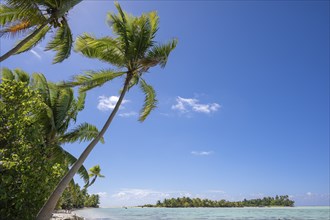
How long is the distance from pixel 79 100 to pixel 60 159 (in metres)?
3.36

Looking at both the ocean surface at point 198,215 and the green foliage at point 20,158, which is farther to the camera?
the ocean surface at point 198,215

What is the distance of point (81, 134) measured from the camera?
15.9 meters

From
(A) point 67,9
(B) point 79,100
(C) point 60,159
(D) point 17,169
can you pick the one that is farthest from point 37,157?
(B) point 79,100

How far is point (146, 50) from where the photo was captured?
1250 cm

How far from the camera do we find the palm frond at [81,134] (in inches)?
631

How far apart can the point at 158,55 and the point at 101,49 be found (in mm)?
2320

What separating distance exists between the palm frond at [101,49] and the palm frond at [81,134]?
15.3 feet

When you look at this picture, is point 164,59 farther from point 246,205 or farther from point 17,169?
point 246,205

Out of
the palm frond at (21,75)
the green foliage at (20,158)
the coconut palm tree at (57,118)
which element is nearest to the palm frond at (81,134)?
the coconut palm tree at (57,118)

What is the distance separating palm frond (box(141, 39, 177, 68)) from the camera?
1238 cm

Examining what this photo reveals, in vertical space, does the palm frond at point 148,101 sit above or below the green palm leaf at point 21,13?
below

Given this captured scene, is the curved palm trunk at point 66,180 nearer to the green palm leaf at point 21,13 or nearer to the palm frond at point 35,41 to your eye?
the palm frond at point 35,41

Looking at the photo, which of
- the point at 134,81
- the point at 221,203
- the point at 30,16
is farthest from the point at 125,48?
the point at 221,203

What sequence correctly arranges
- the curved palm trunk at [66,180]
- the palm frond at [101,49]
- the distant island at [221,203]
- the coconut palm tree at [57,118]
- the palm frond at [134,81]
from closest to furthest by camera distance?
Result: the curved palm trunk at [66,180] → the palm frond at [101,49] → the palm frond at [134,81] → the coconut palm tree at [57,118] → the distant island at [221,203]
